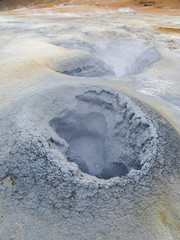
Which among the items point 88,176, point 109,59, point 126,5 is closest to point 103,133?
point 88,176

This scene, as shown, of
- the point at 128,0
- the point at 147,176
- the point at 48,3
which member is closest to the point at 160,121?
the point at 147,176

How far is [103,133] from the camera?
3.34 metres

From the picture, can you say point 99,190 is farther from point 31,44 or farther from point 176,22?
point 176,22

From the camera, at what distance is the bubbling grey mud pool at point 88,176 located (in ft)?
6.16

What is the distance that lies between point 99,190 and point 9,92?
2.64 metres

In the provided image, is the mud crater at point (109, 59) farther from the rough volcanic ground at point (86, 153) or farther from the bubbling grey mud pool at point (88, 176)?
the bubbling grey mud pool at point (88, 176)

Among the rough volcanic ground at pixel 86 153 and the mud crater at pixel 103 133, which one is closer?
the rough volcanic ground at pixel 86 153

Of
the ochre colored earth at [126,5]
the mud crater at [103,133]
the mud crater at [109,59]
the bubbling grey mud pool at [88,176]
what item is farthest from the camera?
the ochre colored earth at [126,5]

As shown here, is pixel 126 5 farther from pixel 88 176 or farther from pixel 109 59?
pixel 88 176

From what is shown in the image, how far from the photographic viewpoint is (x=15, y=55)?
557 centimetres

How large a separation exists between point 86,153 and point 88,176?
1.26 metres

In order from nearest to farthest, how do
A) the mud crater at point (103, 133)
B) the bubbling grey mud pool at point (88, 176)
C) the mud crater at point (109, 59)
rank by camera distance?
the bubbling grey mud pool at point (88, 176) → the mud crater at point (103, 133) → the mud crater at point (109, 59)

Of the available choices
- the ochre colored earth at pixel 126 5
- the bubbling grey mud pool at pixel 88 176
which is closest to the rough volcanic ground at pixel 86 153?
the bubbling grey mud pool at pixel 88 176

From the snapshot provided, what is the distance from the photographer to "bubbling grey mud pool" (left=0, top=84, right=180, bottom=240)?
1879mm
